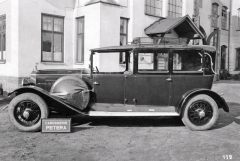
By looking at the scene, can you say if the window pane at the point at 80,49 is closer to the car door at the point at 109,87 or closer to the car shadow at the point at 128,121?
the car shadow at the point at 128,121

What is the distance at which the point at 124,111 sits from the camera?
5.43m

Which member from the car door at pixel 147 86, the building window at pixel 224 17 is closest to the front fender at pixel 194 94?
the car door at pixel 147 86

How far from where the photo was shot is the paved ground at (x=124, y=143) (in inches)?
154

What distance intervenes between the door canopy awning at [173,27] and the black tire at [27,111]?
835 cm

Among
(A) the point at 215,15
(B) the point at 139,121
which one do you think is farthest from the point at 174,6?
(B) the point at 139,121

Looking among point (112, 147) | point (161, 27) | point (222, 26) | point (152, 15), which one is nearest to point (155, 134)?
point (112, 147)

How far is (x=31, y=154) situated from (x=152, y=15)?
11.5 metres

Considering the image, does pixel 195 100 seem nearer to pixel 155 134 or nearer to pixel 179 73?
pixel 179 73

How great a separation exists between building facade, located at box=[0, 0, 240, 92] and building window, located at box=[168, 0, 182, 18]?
67.1 inches

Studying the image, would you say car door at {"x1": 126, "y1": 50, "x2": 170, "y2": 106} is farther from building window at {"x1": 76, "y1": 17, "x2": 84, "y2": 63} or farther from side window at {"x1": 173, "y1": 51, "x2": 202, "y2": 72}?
building window at {"x1": 76, "y1": 17, "x2": 84, "y2": 63}

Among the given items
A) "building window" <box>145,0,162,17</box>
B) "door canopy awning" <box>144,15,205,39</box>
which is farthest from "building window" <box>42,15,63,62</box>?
"building window" <box>145,0,162,17</box>

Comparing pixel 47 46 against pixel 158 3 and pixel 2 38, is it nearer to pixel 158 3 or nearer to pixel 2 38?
pixel 2 38

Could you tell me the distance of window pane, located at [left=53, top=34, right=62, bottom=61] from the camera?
1190 cm

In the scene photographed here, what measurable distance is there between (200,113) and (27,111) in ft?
11.9
